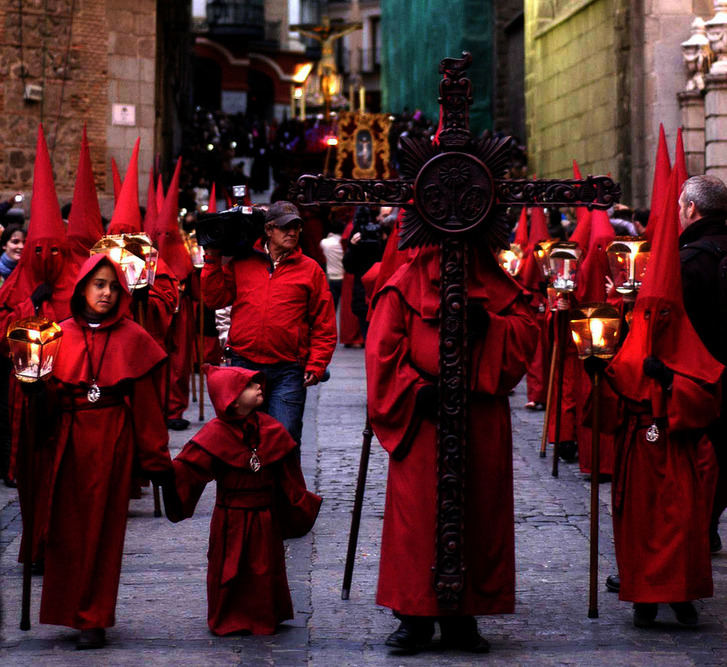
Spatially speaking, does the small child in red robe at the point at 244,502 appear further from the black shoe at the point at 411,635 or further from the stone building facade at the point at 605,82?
the stone building facade at the point at 605,82

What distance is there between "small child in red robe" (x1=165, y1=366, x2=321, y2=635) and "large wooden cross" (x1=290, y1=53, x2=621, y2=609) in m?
0.85

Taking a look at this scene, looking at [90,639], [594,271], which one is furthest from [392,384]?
[594,271]

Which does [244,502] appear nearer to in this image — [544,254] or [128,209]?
[128,209]

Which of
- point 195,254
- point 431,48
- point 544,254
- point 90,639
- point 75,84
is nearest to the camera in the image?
point 90,639

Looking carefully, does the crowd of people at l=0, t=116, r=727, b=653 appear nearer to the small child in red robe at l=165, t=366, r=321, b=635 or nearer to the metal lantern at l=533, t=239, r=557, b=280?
the small child in red robe at l=165, t=366, r=321, b=635

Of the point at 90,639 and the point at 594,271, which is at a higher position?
the point at 594,271

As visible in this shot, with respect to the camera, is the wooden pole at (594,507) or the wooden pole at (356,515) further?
the wooden pole at (356,515)

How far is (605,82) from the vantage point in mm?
23984

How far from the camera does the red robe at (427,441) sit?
5.93m

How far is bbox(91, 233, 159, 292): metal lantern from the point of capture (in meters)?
9.12

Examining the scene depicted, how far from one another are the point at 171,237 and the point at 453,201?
22.2ft

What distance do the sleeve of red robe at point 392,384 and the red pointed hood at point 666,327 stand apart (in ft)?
3.73

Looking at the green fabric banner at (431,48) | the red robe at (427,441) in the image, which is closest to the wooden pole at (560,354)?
the red robe at (427,441)

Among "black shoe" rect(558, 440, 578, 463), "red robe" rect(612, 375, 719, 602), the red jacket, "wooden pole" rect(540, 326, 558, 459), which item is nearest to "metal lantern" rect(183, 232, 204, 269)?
"wooden pole" rect(540, 326, 558, 459)
